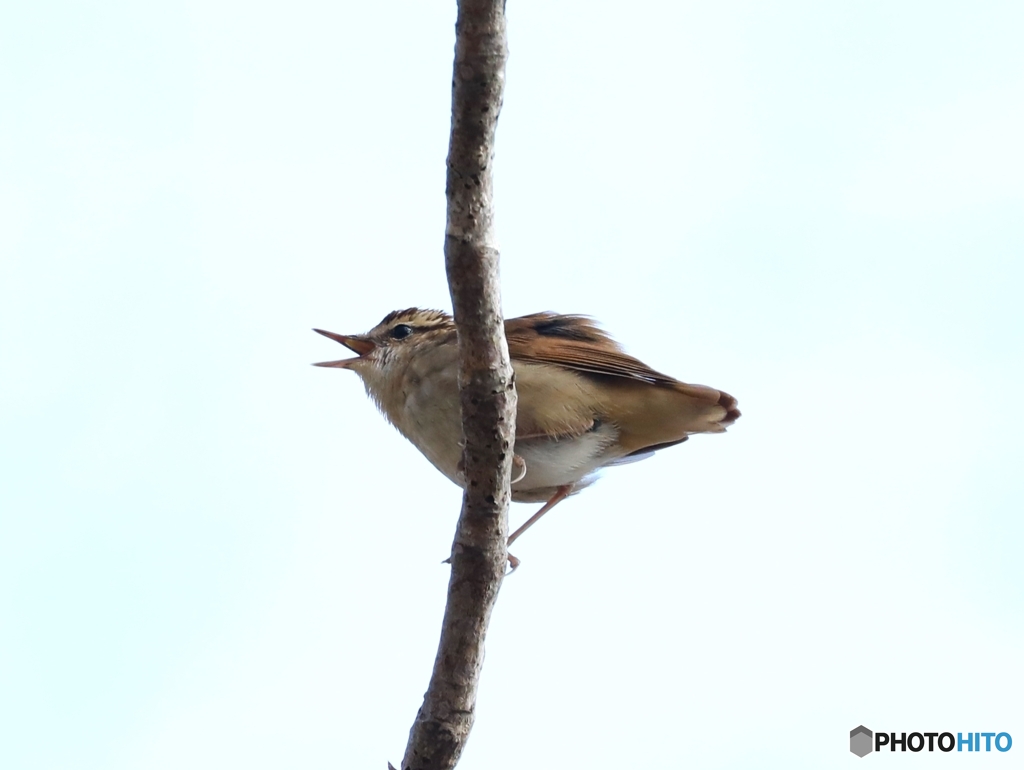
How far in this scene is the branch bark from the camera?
14.7ft

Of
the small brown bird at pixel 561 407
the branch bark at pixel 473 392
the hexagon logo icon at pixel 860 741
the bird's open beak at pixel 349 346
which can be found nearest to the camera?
the branch bark at pixel 473 392

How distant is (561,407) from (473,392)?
2.70 meters

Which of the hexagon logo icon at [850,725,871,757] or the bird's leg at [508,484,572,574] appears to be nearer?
the bird's leg at [508,484,572,574]

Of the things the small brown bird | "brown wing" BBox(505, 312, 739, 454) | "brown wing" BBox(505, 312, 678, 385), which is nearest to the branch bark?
the small brown bird

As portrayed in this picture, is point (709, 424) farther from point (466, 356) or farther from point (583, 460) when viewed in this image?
point (466, 356)

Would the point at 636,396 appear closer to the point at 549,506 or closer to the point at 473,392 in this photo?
the point at 549,506

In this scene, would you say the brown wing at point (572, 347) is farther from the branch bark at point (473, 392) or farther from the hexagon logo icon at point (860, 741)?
the hexagon logo icon at point (860, 741)

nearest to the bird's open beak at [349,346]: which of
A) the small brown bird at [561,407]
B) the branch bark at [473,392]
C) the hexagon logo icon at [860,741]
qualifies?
the small brown bird at [561,407]

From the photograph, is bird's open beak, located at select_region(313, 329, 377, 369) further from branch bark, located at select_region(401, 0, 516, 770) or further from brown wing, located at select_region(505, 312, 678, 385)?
branch bark, located at select_region(401, 0, 516, 770)

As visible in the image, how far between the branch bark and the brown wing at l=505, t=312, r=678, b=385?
8.43ft

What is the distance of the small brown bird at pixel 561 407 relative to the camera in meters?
7.98

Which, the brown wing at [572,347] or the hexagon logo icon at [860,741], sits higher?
the brown wing at [572,347]

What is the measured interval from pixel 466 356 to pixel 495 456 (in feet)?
1.73

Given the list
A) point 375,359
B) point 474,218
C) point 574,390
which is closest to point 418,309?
point 375,359
